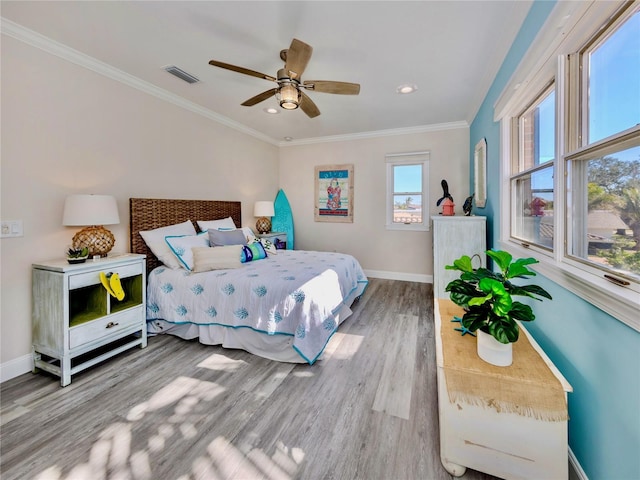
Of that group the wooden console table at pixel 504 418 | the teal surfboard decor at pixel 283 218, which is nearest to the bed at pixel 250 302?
the wooden console table at pixel 504 418

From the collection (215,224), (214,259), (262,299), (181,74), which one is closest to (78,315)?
(214,259)

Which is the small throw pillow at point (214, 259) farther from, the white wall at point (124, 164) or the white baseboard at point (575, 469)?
the white baseboard at point (575, 469)

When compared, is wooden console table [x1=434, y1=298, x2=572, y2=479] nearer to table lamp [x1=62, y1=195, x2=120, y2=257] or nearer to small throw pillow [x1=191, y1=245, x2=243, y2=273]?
small throw pillow [x1=191, y1=245, x2=243, y2=273]

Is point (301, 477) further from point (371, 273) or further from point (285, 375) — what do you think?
point (371, 273)

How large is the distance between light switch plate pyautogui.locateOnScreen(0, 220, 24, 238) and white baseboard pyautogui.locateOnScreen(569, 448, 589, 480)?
3670mm

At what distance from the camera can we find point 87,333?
6.82 ft

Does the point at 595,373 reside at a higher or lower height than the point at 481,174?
lower

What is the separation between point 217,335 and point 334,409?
1304 mm

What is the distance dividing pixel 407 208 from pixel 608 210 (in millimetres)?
3587

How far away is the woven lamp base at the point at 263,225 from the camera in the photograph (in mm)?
4809

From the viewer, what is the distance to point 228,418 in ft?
5.44

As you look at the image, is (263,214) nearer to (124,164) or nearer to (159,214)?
(159,214)

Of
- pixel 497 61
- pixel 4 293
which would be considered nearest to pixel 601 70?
pixel 497 61

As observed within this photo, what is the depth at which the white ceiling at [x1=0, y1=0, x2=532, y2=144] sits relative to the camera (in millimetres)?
1898
